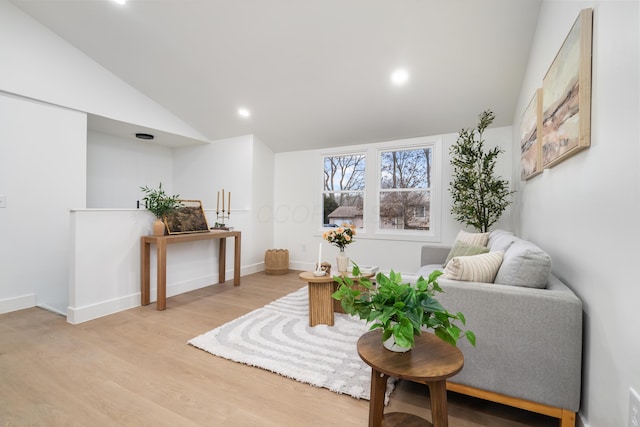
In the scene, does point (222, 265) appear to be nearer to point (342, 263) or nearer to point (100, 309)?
point (100, 309)

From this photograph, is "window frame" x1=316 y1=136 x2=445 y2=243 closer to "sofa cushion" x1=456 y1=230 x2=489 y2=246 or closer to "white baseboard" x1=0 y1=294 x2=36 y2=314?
"sofa cushion" x1=456 y1=230 x2=489 y2=246

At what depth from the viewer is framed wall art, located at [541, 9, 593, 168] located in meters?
1.39

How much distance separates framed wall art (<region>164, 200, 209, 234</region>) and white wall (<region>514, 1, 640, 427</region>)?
3519 millimetres

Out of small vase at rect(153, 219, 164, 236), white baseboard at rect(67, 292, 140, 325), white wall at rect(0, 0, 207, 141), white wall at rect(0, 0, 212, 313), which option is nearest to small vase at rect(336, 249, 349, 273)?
small vase at rect(153, 219, 164, 236)

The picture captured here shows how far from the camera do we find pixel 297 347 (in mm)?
2201

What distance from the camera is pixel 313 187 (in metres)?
5.09

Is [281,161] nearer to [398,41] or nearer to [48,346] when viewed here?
[398,41]

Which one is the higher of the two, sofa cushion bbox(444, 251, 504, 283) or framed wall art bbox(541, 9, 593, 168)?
framed wall art bbox(541, 9, 593, 168)

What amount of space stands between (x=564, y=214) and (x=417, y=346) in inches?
52.4

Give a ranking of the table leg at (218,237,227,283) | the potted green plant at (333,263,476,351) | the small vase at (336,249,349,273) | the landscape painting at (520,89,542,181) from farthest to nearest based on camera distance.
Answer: the table leg at (218,237,227,283) < the small vase at (336,249,349,273) < the landscape painting at (520,89,542,181) < the potted green plant at (333,263,476,351)

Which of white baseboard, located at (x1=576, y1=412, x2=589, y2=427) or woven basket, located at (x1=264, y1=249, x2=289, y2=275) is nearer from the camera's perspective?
white baseboard, located at (x1=576, y1=412, x2=589, y2=427)

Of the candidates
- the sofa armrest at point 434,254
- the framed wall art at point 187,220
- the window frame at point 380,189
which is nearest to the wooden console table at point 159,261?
the framed wall art at point 187,220

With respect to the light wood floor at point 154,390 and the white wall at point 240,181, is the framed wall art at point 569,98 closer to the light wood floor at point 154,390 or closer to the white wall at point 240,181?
the light wood floor at point 154,390

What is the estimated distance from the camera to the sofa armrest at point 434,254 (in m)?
3.32
